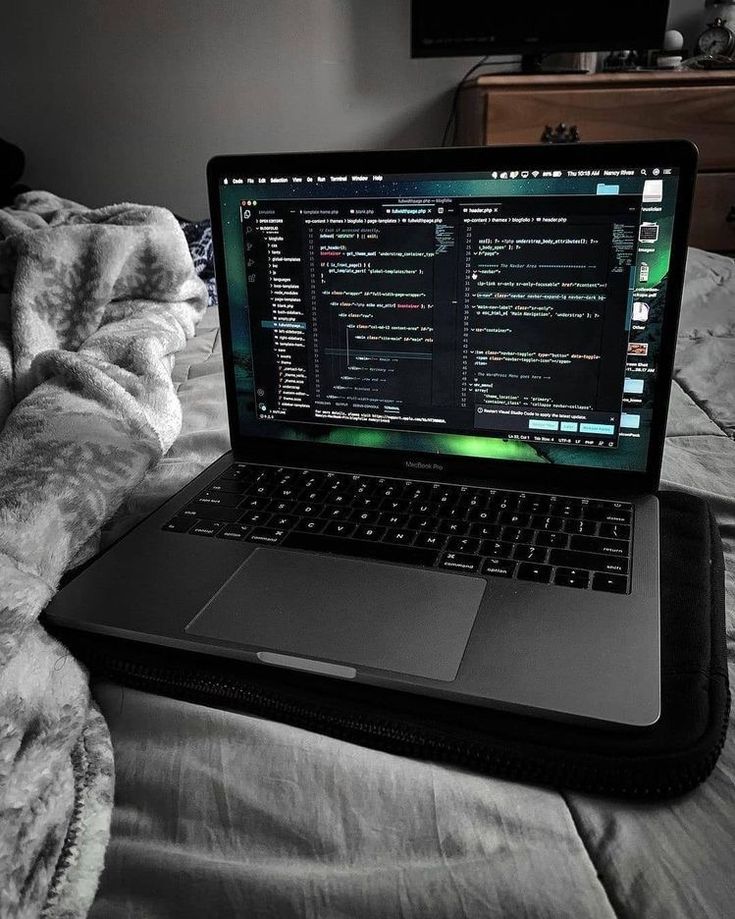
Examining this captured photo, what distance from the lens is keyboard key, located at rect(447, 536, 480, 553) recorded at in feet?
1.86

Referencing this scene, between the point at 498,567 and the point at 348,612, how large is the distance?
12 cm

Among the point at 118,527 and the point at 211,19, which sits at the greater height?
the point at 211,19

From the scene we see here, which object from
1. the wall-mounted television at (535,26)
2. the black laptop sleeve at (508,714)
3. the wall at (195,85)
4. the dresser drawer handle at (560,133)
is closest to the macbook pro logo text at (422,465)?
the black laptop sleeve at (508,714)

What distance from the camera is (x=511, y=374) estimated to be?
660 mm

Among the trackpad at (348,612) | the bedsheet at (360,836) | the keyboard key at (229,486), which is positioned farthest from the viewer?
the keyboard key at (229,486)

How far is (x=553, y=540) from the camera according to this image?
0.58m

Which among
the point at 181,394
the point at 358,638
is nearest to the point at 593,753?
the point at 358,638

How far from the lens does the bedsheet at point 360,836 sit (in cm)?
34

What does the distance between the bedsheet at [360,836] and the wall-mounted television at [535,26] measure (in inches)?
91.1

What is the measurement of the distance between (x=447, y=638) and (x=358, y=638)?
0.06 meters

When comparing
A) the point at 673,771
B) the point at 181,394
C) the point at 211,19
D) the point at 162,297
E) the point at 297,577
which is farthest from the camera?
the point at 211,19

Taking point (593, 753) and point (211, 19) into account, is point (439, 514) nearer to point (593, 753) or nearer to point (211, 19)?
point (593, 753)

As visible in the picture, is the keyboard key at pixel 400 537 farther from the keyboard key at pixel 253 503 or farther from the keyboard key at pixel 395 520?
the keyboard key at pixel 253 503

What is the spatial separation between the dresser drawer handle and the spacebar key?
1898mm
